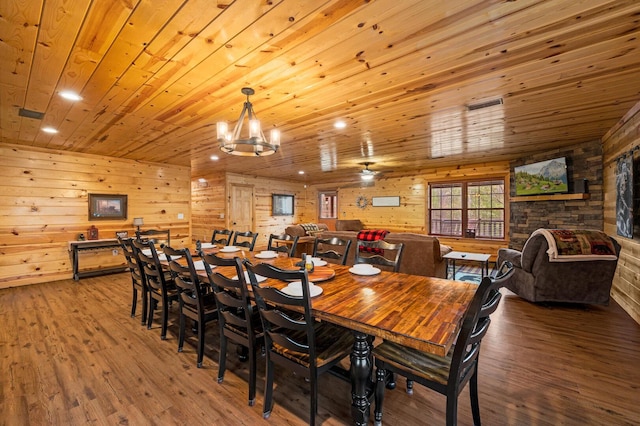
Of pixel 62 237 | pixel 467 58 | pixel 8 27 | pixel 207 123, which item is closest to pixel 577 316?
pixel 467 58

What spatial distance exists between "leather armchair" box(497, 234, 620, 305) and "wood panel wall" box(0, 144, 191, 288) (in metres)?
7.32

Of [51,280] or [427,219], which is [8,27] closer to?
[51,280]

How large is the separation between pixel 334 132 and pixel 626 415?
156 inches

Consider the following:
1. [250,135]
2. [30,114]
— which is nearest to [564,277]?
[250,135]

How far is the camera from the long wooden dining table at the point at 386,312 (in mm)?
1335

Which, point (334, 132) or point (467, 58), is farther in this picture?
point (334, 132)

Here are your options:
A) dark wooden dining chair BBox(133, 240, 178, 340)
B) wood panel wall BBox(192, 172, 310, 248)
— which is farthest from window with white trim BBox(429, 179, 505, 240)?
dark wooden dining chair BBox(133, 240, 178, 340)

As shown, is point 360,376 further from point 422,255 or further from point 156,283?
point 422,255

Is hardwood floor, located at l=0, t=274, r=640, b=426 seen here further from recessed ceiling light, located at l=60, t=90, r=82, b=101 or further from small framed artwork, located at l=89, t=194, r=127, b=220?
small framed artwork, located at l=89, t=194, r=127, b=220

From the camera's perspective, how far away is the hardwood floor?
1864 millimetres

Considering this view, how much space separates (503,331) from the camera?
3.12 meters

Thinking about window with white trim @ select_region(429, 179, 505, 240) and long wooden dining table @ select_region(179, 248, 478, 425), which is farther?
window with white trim @ select_region(429, 179, 505, 240)

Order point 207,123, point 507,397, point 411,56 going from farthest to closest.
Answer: point 207,123, point 411,56, point 507,397

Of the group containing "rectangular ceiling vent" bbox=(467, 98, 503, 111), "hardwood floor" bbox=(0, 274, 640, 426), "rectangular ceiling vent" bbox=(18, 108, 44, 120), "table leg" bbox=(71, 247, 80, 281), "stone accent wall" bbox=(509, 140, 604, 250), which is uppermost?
"rectangular ceiling vent" bbox=(18, 108, 44, 120)
